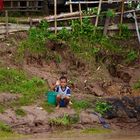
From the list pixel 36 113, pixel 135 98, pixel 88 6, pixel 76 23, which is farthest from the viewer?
pixel 88 6

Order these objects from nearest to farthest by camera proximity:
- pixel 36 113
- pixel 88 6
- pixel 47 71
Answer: pixel 36 113 < pixel 47 71 < pixel 88 6

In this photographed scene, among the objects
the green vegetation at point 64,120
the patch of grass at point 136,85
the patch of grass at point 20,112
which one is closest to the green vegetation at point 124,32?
the patch of grass at point 136,85

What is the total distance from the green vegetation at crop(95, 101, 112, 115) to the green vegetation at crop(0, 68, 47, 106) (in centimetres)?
169

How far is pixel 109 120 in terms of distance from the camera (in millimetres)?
16203

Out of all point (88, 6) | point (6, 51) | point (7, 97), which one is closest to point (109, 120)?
point (7, 97)

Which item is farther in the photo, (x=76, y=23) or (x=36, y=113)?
(x=76, y=23)

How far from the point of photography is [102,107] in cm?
1662

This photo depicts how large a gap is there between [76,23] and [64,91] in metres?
4.68

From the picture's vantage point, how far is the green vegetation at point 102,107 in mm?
16422

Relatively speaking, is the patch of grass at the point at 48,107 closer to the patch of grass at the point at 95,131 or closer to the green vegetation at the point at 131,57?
the patch of grass at the point at 95,131

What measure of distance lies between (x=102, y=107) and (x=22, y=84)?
2475mm

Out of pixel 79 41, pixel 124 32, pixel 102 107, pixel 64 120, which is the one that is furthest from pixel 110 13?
pixel 64 120

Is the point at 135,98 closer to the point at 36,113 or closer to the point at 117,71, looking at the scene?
the point at 117,71

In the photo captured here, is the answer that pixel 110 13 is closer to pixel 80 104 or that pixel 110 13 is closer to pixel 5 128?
pixel 80 104
